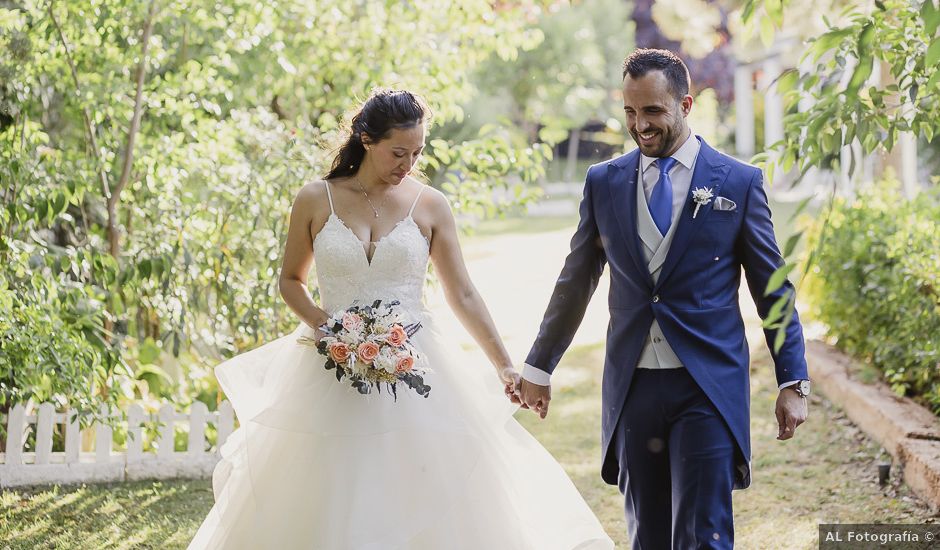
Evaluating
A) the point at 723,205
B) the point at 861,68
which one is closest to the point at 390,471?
the point at 723,205

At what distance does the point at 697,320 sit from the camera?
3484 mm

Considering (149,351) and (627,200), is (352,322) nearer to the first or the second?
(627,200)

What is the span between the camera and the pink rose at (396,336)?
388 centimetres

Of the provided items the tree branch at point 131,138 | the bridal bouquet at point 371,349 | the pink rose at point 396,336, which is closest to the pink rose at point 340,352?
the bridal bouquet at point 371,349

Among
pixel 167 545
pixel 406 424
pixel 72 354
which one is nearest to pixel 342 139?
pixel 406 424

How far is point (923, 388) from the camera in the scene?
716 centimetres

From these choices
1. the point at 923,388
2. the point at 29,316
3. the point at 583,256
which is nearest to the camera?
the point at 583,256

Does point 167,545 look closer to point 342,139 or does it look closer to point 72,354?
point 72,354

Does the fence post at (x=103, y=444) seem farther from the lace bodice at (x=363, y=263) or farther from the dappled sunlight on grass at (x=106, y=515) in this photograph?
the lace bodice at (x=363, y=263)

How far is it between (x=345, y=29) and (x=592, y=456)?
10.8ft

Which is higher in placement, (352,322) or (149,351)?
(352,322)

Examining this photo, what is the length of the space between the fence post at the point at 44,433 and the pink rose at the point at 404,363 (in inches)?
118

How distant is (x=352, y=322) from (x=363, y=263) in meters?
0.36

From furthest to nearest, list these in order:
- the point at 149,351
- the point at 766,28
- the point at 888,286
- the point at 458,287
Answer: the point at 888,286, the point at 149,351, the point at 458,287, the point at 766,28
